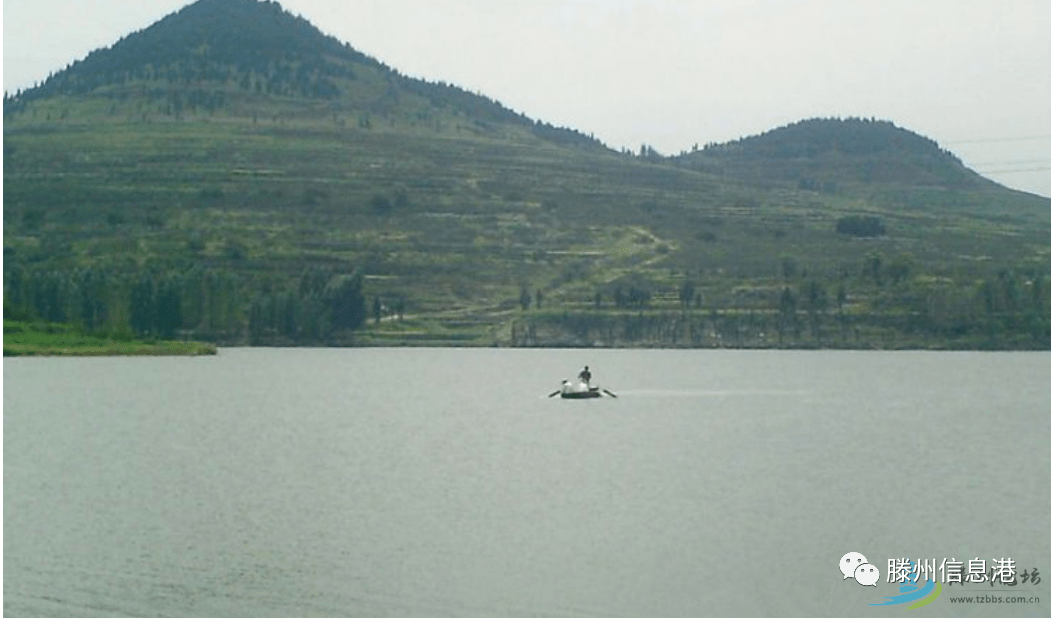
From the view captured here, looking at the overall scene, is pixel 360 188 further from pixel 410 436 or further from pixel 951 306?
pixel 410 436

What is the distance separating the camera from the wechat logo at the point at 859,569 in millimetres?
31709

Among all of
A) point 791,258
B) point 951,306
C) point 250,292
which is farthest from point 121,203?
point 951,306

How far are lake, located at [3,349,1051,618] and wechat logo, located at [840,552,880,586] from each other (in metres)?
0.28

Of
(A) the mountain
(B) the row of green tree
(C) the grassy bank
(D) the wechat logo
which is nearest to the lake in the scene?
(D) the wechat logo

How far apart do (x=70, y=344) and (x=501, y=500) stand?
8934 cm

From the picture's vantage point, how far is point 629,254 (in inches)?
7062

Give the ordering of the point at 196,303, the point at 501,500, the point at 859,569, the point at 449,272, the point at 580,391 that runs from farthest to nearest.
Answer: the point at 449,272
the point at 196,303
the point at 580,391
the point at 501,500
the point at 859,569

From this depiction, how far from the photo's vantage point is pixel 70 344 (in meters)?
125

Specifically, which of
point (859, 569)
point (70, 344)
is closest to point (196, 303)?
point (70, 344)

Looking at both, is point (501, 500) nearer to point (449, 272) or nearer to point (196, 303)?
point (196, 303)

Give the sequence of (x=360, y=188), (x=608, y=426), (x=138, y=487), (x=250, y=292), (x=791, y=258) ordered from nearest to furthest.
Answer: (x=138, y=487)
(x=608, y=426)
(x=250, y=292)
(x=791, y=258)
(x=360, y=188)

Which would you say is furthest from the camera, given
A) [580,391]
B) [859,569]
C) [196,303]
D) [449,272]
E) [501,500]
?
[449,272]

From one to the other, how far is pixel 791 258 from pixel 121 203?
76952 millimetres

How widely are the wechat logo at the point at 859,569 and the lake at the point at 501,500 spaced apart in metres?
0.28
